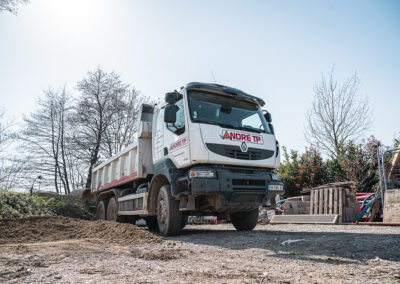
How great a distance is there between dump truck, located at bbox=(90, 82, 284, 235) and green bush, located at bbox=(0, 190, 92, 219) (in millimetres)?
4998

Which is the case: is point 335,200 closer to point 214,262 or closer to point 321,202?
point 321,202

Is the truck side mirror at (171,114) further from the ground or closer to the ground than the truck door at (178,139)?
further from the ground

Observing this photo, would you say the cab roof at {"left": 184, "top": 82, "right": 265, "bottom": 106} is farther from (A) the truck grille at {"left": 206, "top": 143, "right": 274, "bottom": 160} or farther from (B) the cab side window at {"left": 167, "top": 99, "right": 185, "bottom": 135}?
(A) the truck grille at {"left": 206, "top": 143, "right": 274, "bottom": 160}

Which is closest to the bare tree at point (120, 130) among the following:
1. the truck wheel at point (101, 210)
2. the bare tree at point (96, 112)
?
the bare tree at point (96, 112)

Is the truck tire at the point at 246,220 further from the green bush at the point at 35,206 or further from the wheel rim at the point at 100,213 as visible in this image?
the green bush at the point at 35,206

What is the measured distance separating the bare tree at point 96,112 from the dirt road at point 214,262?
51.4 feet

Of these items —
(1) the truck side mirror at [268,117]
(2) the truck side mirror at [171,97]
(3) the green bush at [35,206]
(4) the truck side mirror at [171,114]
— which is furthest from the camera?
(3) the green bush at [35,206]

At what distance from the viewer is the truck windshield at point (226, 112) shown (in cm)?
612

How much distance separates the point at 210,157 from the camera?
18.6ft

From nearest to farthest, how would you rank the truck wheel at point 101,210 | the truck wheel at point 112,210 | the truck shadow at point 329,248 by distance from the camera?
the truck shadow at point 329,248
the truck wheel at point 112,210
the truck wheel at point 101,210

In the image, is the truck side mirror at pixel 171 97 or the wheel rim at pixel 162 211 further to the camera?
the wheel rim at pixel 162 211

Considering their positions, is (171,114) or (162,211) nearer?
(171,114)

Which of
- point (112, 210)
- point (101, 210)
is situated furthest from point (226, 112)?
point (101, 210)

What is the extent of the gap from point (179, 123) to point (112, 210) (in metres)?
5.06
